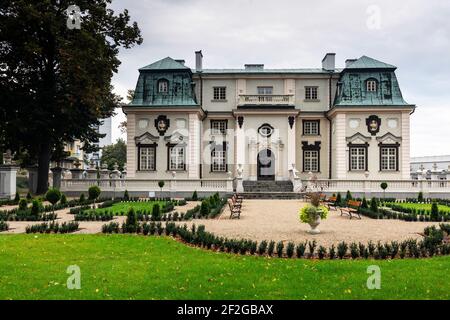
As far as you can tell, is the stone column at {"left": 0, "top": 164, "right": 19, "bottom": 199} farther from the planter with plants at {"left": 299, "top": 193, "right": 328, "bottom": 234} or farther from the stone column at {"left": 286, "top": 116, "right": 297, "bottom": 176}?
the planter with plants at {"left": 299, "top": 193, "right": 328, "bottom": 234}

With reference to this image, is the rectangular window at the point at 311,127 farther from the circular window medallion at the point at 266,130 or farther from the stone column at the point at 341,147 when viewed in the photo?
the circular window medallion at the point at 266,130

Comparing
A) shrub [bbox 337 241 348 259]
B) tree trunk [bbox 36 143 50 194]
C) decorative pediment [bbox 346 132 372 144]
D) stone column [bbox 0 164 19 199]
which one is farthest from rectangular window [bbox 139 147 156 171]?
shrub [bbox 337 241 348 259]

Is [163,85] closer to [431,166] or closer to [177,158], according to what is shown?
[177,158]

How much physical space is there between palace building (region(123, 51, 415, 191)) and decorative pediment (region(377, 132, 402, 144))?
0.08 m

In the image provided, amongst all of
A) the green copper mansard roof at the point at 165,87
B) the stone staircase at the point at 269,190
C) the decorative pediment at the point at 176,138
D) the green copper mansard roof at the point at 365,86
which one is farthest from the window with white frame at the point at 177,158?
the green copper mansard roof at the point at 365,86

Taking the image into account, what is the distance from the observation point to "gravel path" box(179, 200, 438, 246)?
12.1 metres

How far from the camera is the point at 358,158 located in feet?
110

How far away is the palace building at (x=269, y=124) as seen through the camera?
3331 cm

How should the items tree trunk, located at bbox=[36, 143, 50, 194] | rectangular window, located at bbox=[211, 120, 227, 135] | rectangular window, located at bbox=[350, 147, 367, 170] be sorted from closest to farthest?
tree trunk, located at bbox=[36, 143, 50, 194] < rectangular window, located at bbox=[350, 147, 367, 170] < rectangular window, located at bbox=[211, 120, 227, 135]

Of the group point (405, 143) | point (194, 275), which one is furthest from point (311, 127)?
point (194, 275)

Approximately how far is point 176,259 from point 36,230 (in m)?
6.13

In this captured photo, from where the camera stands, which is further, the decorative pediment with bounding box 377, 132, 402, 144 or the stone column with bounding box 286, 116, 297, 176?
the stone column with bounding box 286, 116, 297, 176
